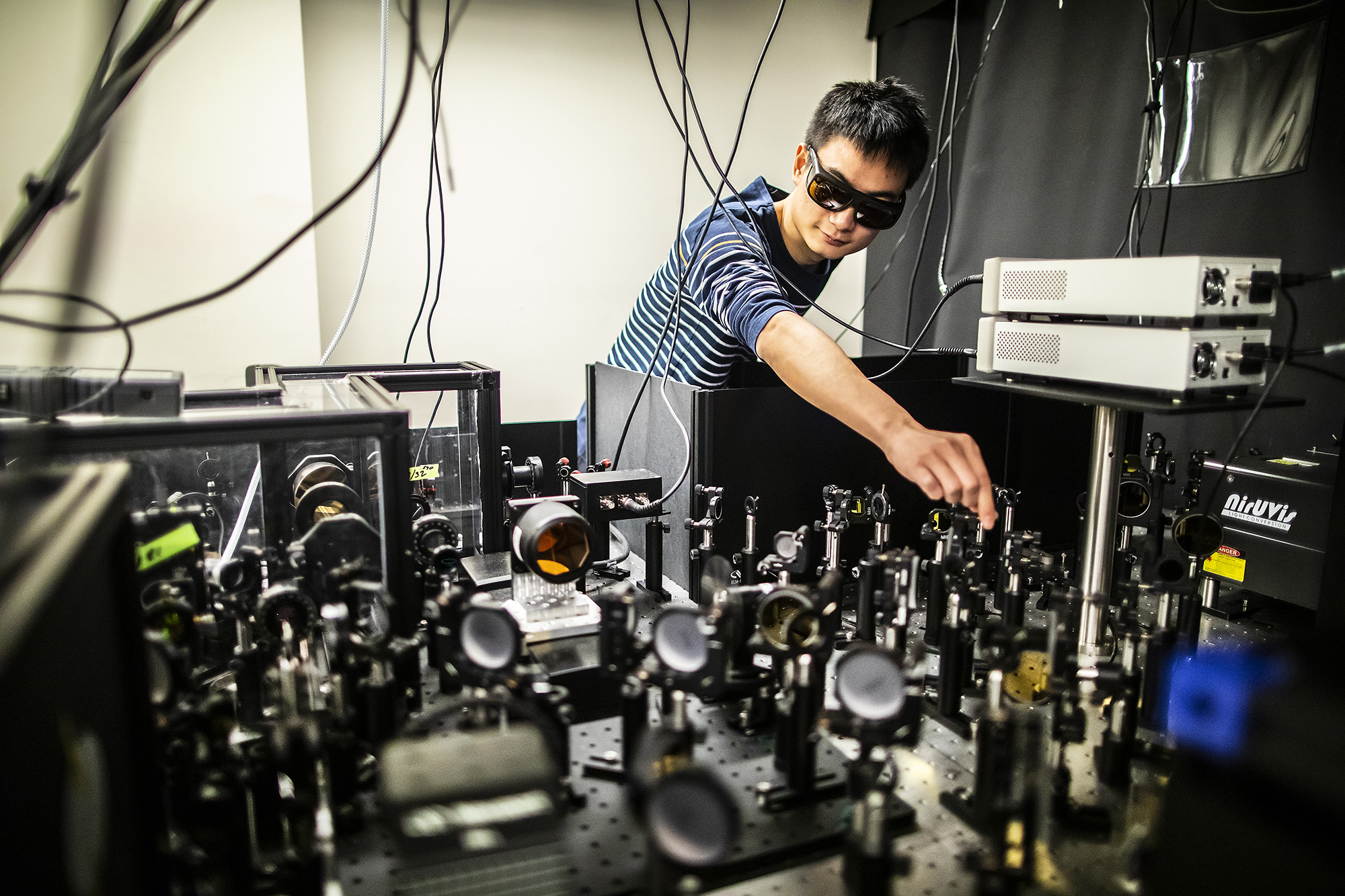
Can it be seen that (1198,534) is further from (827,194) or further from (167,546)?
(167,546)

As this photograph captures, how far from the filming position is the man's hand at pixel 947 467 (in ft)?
3.78

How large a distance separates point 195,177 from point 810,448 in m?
1.83

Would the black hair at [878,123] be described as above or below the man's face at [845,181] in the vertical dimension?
above

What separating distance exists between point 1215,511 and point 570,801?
1.27 m

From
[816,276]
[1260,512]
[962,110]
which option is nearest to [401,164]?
[816,276]

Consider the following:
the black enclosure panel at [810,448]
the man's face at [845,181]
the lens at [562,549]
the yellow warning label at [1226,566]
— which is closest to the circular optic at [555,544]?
the lens at [562,549]

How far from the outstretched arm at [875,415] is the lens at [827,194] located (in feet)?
0.91

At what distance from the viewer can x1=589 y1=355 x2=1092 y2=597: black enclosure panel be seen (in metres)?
1.43

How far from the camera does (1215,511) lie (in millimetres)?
1481

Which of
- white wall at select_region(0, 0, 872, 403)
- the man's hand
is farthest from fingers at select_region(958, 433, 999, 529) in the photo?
white wall at select_region(0, 0, 872, 403)

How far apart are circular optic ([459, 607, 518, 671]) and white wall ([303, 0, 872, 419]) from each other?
197 centimetres

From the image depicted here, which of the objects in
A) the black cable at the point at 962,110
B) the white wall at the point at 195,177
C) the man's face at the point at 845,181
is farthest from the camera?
the black cable at the point at 962,110

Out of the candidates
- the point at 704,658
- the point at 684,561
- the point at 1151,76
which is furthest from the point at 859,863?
the point at 1151,76

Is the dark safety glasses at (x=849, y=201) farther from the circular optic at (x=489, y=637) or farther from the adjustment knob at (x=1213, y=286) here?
the circular optic at (x=489, y=637)
